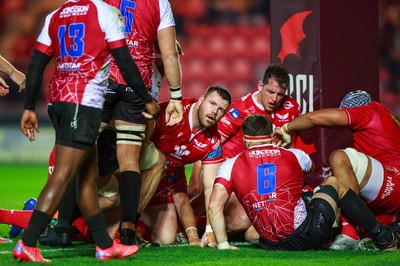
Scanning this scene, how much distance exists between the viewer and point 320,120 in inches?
282

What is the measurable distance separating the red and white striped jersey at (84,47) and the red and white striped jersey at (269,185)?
51.6 inches

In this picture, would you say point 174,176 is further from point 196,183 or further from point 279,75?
point 279,75

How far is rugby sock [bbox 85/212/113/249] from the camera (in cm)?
589

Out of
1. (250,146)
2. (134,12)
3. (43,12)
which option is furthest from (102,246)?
(43,12)

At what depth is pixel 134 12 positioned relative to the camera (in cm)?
689

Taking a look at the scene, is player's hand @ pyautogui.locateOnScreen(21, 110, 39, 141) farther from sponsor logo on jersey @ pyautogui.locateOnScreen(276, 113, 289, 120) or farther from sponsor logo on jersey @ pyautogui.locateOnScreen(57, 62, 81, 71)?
sponsor logo on jersey @ pyautogui.locateOnScreen(276, 113, 289, 120)

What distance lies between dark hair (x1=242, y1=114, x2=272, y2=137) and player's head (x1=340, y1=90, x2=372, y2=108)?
3.30 feet

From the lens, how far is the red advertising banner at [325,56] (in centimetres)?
801

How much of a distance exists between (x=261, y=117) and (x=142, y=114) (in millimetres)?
917

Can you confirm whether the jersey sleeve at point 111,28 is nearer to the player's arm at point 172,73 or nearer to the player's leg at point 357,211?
the player's arm at point 172,73

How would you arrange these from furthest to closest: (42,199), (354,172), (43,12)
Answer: (43,12) → (354,172) → (42,199)

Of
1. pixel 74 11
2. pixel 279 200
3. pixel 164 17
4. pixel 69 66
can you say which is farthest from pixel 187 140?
pixel 74 11

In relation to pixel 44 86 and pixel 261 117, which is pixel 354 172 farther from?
pixel 44 86

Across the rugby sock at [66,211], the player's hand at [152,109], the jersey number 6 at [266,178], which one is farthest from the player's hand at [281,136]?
the rugby sock at [66,211]
